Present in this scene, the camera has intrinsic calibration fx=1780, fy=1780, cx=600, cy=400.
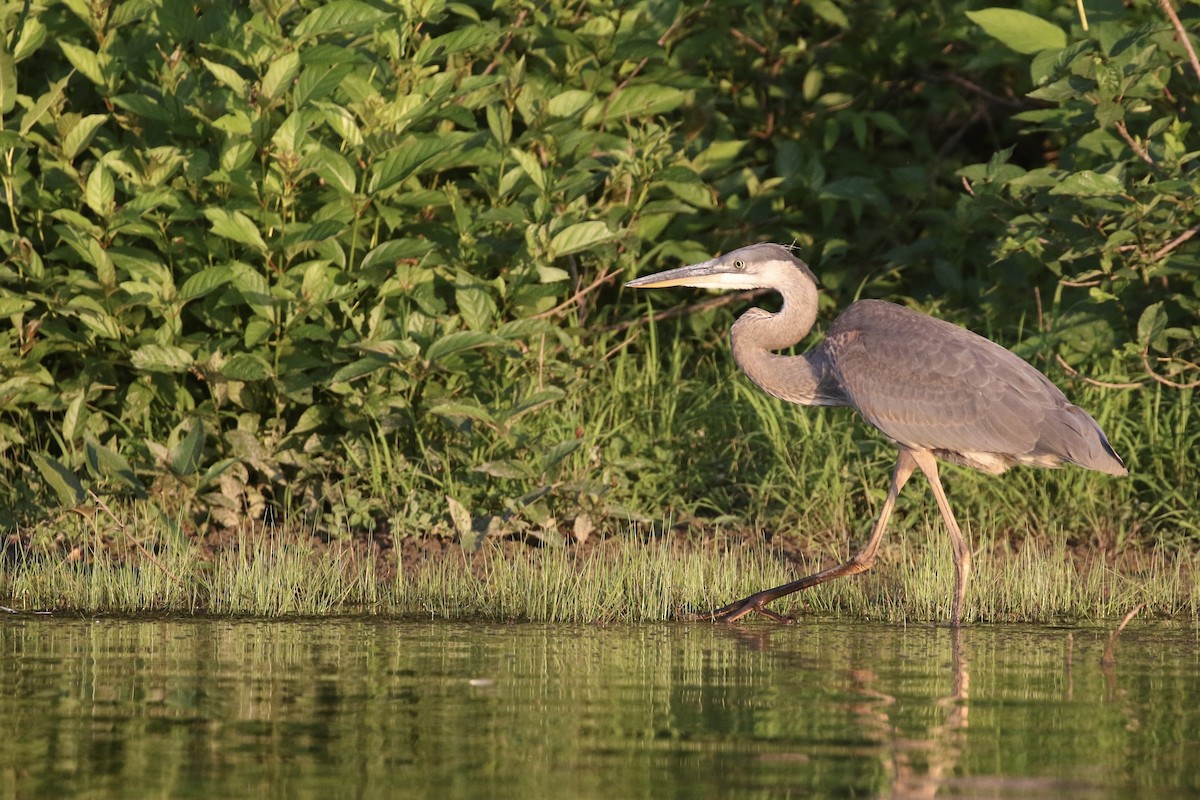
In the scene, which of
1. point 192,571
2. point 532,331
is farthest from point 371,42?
point 192,571

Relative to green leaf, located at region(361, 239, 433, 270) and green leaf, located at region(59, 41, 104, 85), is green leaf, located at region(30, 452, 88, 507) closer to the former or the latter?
green leaf, located at region(361, 239, 433, 270)

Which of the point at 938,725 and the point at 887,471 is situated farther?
the point at 887,471

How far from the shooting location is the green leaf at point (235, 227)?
26.3 feet

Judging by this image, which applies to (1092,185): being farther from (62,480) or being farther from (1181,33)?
(62,480)

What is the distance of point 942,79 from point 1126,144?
2.65 m

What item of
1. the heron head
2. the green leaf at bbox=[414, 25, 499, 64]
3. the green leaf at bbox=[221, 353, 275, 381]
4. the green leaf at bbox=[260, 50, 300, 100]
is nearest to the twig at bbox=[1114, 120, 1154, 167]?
the heron head

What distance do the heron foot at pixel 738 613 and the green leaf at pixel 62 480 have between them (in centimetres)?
292

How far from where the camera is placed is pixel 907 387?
7656mm

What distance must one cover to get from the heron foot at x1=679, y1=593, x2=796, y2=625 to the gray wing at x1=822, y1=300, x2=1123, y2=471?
104cm

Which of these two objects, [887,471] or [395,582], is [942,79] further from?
[395,582]

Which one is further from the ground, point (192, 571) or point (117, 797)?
point (192, 571)

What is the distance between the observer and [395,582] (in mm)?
7316

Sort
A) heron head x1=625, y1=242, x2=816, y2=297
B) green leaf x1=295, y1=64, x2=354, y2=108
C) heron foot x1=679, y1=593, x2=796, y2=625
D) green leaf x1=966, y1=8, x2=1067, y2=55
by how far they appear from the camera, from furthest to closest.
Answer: green leaf x1=966, y1=8, x2=1067, y2=55 < heron head x1=625, y1=242, x2=816, y2=297 < green leaf x1=295, y1=64, x2=354, y2=108 < heron foot x1=679, y1=593, x2=796, y2=625

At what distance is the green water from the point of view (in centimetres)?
404
